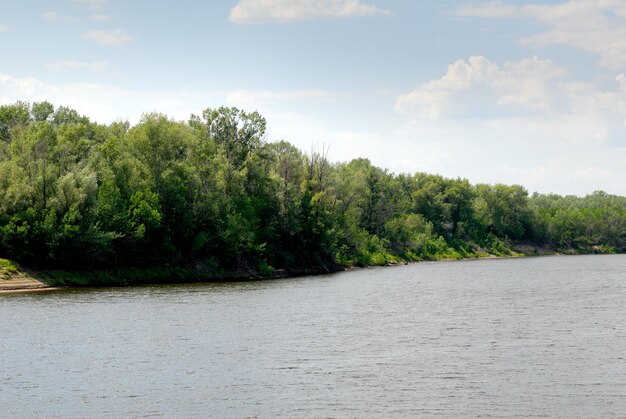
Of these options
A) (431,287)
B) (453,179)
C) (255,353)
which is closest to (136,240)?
(431,287)

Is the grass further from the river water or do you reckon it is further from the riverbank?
the river water

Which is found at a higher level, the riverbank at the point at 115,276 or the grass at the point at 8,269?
Result: the grass at the point at 8,269

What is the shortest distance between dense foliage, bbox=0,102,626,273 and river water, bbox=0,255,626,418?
33.8 feet

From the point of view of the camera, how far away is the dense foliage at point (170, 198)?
76188 mm

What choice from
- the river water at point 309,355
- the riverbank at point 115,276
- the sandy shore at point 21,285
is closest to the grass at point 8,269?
the riverbank at point 115,276

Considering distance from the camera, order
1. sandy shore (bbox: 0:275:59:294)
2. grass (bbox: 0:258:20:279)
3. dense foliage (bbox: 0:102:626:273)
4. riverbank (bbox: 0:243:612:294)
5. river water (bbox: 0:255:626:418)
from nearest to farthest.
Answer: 1. river water (bbox: 0:255:626:418)
2. sandy shore (bbox: 0:275:59:294)
3. grass (bbox: 0:258:20:279)
4. riverbank (bbox: 0:243:612:294)
5. dense foliage (bbox: 0:102:626:273)

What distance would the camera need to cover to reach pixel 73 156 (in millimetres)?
84500

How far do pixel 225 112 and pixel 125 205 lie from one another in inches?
1216

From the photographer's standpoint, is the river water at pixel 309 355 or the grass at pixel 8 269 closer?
the river water at pixel 309 355

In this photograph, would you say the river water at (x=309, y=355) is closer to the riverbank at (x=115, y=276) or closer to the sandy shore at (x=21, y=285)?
the sandy shore at (x=21, y=285)

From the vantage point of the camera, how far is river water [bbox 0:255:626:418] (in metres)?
29.1

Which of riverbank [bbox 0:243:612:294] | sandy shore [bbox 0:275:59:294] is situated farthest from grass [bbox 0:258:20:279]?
sandy shore [bbox 0:275:59:294]

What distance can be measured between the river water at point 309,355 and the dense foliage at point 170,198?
33.8ft

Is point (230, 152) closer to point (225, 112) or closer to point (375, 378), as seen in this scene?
point (225, 112)
